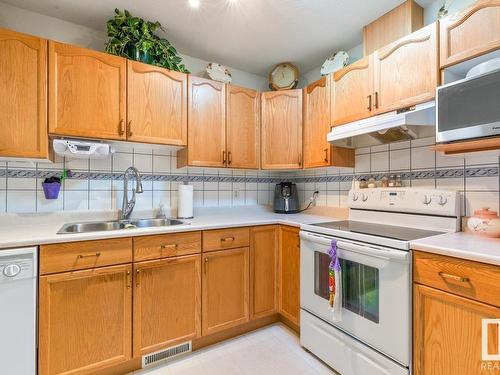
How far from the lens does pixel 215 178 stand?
2.53m

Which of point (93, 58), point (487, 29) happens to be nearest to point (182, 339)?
point (93, 58)

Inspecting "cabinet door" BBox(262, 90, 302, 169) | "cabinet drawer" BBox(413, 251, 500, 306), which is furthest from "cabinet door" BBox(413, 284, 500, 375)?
"cabinet door" BBox(262, 90, 302, 169)

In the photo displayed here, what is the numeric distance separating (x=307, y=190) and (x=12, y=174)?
2.44m

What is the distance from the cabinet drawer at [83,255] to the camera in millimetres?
1323

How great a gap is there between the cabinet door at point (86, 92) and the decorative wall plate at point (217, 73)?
2.48ft

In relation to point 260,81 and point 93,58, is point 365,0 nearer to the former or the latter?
point 260,81

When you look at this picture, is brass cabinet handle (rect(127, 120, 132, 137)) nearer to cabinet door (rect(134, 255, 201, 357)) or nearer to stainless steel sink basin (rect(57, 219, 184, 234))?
stainless steel sink basin (rect(57, 219, 184, 234))

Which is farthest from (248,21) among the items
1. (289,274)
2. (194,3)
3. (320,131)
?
(289,274)

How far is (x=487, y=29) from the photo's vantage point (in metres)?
1.24

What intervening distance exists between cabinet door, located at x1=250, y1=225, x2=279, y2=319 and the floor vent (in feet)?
1.75

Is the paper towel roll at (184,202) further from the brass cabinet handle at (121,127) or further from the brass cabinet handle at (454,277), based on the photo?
the brass cabinet handle at (454,277)

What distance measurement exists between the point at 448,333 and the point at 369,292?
36 cm

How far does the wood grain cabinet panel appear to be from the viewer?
2094mm

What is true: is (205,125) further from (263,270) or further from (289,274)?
(289,274)
